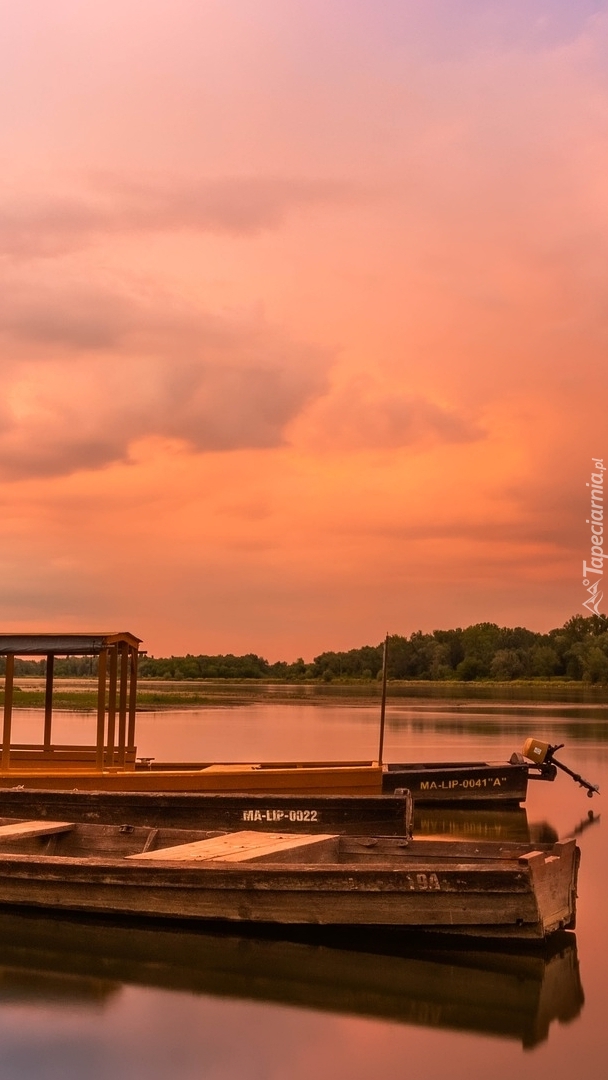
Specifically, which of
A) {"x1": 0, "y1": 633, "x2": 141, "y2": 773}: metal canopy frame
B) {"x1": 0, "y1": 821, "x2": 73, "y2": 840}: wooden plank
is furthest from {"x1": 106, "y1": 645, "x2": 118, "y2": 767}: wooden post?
{"x1": 0, "y1": 821, "x2": 73, "y2": 840}: wooden plank

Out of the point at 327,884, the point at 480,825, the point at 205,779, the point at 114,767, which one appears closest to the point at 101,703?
the point at 114,767

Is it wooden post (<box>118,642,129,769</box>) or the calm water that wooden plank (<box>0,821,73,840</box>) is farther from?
wooden post (<box>118,642,129,769</box>)

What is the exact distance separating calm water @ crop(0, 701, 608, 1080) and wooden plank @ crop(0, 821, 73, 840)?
38.8 inches

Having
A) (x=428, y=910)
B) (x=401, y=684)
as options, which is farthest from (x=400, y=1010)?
(x=401, y=684)

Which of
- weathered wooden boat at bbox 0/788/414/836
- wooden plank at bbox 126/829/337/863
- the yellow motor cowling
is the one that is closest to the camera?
wooden plank at bbox 126/829/337/863

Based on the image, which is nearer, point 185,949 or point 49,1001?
point 49,1001

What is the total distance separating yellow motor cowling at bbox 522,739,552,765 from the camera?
20.5m

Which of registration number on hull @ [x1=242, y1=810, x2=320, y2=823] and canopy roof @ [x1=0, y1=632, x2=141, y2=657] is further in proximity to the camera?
canopy roof @ [x1=0, y1=632, x2=141, y2=657]

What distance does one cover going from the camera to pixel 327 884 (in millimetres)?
10094

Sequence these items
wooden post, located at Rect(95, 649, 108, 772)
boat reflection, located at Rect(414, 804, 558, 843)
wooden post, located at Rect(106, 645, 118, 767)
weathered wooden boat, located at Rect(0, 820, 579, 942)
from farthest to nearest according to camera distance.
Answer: boat reflection, located at Rect(414, 804, 558, 843), wooden post, located at Rect(106, 645, 118, 767), wooden post, located at Rect(95, 649, 108, 772), weathered wooden boat, located at Rect(0, 820, 579, 942)

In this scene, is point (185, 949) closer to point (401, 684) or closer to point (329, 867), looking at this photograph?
point (329, 867)

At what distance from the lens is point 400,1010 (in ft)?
29.1

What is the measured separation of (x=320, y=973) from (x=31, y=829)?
4227mm

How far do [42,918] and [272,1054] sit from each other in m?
3.99
